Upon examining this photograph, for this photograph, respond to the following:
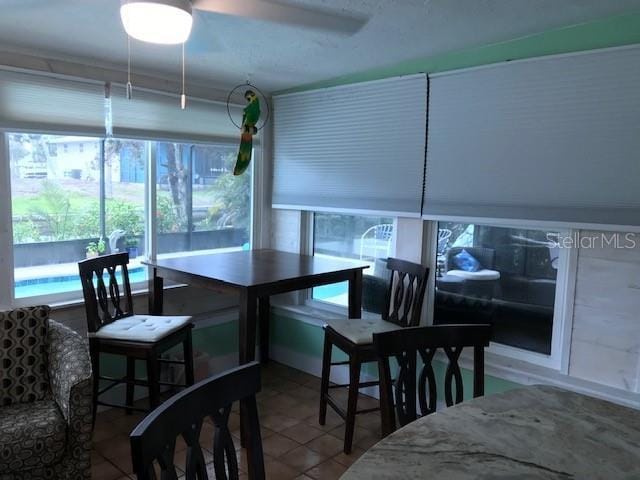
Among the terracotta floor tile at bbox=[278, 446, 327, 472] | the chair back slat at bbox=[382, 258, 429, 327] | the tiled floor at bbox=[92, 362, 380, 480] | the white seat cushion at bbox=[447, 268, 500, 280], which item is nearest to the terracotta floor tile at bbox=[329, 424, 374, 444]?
the tiled floor at bbox=[92, 362, 380, 480]

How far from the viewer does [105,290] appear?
2.93 metres

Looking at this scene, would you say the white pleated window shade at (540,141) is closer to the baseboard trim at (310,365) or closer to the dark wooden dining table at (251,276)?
the dark wooden dining table at (251,276)

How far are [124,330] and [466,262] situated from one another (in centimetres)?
192

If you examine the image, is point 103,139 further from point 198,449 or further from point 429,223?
point 198,449

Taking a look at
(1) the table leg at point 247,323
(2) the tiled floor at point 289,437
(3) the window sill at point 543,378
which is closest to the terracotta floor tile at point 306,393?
(2) the tiled floor at point 289,437

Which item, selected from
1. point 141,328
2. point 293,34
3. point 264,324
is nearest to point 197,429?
point 141,328

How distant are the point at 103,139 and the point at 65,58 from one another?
0.47 m

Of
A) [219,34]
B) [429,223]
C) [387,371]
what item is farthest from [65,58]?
[387,371]

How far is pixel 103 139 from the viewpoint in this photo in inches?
121

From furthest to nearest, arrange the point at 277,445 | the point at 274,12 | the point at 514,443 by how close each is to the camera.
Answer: the point at 277,445 → the point at 274,12 → the point at 514,443

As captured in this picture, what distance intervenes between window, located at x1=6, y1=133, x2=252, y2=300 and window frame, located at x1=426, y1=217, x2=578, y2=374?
1.74 meters

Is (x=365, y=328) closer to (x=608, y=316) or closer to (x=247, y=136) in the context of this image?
(x=608, y=316)

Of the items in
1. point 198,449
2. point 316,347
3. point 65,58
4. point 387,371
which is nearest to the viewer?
point 198,449

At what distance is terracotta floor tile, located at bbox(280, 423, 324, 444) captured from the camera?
285 cm
